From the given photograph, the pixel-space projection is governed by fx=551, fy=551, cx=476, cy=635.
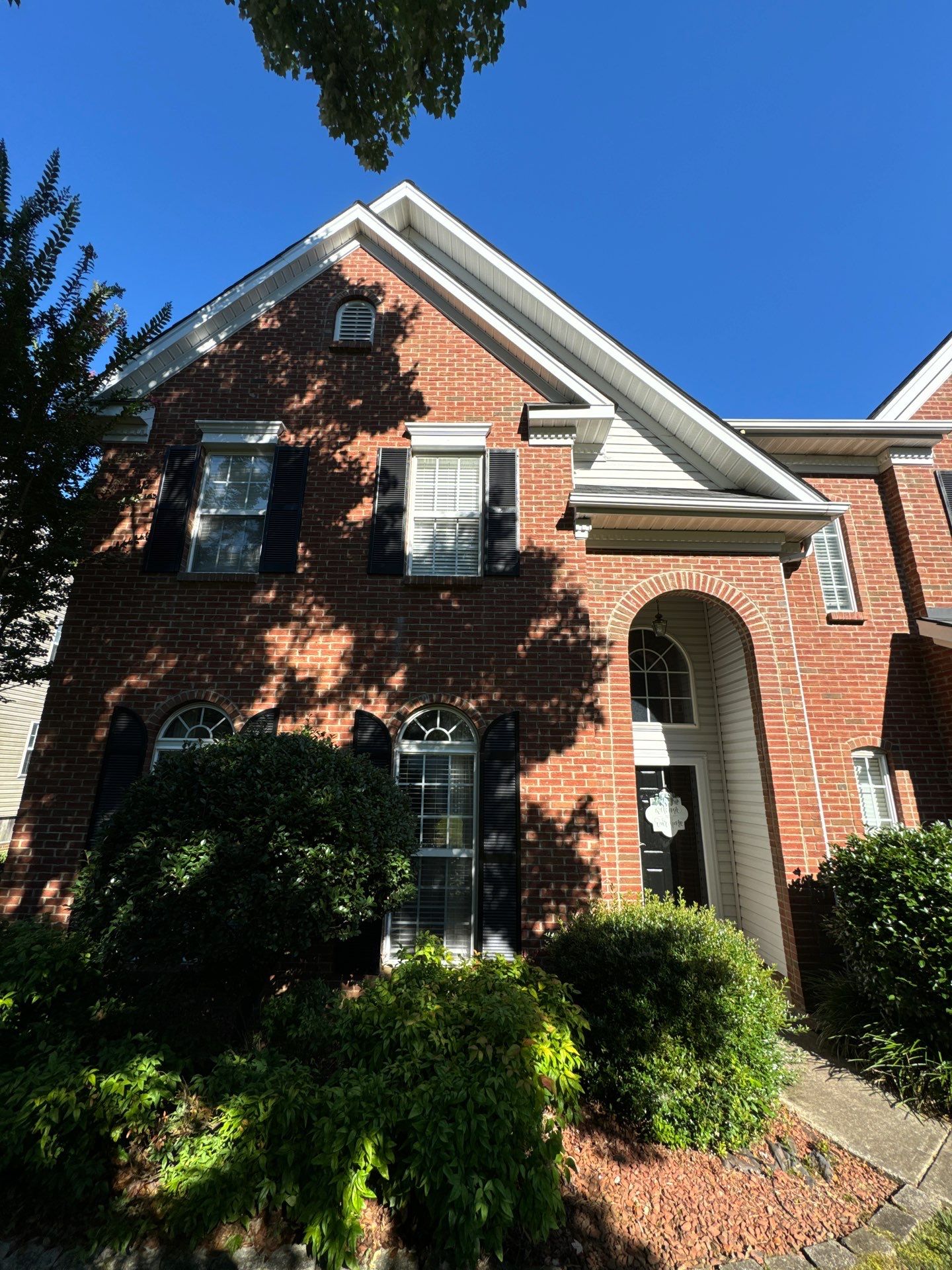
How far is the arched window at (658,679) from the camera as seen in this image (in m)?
8.55

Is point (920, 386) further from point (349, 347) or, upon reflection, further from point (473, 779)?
point (473, 779)

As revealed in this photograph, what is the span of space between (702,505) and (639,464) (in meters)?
1.74

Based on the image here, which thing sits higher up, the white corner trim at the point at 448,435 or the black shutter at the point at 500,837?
the white corner trim at the point at 448,435

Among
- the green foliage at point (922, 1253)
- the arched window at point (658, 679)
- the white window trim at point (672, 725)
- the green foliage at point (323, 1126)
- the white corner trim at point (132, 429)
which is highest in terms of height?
the white corner trim at point (132, 429)

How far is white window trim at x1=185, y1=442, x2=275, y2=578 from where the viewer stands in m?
7.40

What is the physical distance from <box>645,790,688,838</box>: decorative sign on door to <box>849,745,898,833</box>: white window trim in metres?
2.47

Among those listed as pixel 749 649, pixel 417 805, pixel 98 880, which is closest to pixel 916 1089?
pixel 749 649

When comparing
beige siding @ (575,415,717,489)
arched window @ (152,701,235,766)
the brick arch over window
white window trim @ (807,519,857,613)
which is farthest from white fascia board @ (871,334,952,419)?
arched window @ (152,701,235,766)

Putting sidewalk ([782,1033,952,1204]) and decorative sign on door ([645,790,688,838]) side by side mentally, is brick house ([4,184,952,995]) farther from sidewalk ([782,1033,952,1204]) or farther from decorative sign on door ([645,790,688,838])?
sidewalk ([782,1033,952,1204])

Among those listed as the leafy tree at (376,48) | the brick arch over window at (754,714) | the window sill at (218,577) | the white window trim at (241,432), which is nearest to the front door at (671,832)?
the brick arch over window at (754,714)

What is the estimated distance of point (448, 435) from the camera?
7.75 m

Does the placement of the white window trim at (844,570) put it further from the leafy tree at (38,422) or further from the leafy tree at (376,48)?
the leafy tree at (38,422)

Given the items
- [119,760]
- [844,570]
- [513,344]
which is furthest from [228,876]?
[844,570]

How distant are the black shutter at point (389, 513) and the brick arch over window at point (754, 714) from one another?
9.79ft
